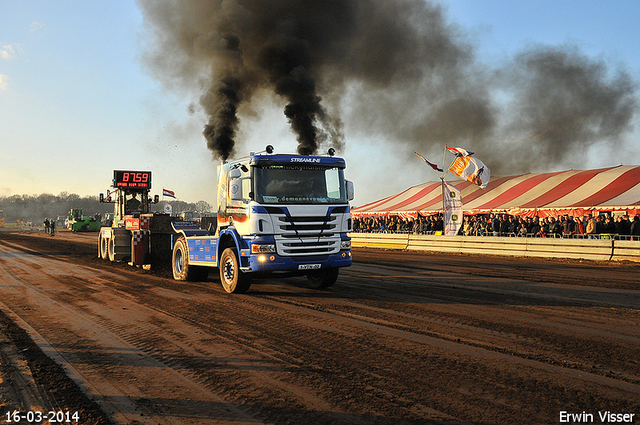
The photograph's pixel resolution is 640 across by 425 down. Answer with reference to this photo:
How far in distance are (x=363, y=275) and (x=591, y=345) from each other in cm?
765

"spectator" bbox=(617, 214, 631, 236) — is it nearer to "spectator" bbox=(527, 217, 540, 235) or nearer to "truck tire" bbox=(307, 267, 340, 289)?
"spectator" bbox=(527, 217, 540, 235)

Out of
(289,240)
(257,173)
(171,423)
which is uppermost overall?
(257,173)

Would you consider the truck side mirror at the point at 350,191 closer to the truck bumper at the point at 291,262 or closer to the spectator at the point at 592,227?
the truck bumper at the point at 291,262

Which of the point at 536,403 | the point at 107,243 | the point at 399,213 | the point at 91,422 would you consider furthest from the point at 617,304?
the point at 399,213

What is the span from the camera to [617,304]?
8.02 meters

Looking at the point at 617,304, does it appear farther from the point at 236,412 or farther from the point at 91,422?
the point at 91,422

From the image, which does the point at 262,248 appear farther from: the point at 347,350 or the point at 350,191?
the point at 347,350

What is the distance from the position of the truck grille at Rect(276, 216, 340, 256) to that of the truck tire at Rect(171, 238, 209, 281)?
374 cm

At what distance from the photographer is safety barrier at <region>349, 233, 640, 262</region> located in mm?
15859

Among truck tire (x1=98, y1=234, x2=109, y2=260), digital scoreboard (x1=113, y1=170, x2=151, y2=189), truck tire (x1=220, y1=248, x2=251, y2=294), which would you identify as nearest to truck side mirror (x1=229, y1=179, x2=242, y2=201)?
truck tire (x1=220, y1=248, x2=251, y2=294)

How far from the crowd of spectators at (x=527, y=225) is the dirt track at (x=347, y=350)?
30.0 ft

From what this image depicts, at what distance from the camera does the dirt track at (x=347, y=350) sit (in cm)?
376

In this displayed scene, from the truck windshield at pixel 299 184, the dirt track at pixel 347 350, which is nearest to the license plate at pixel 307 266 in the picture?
the dirt track at pixel 347 350

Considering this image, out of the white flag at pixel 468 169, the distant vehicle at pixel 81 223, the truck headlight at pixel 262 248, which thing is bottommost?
the truck headlight at pixel 262 248
